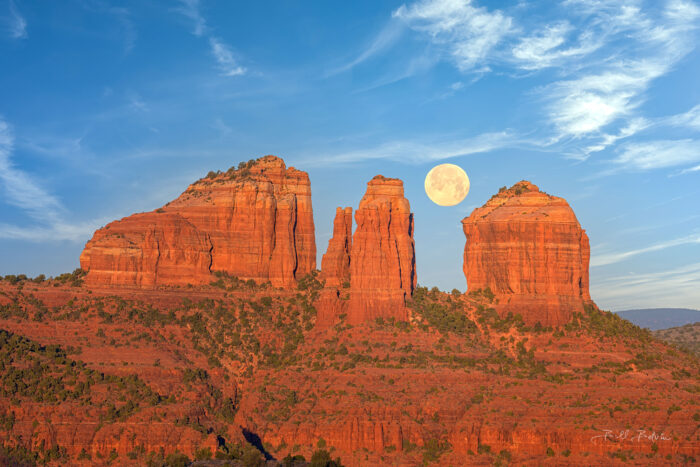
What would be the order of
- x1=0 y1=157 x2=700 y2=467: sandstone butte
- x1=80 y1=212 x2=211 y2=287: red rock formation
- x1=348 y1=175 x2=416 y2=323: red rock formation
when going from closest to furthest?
x1=0 y1=157 x2=700 y2=467: sandstone butte, x1=348 y1=175 x2=416 y2=323: red rock formation, x1=80 y1=212 x2=211 y2=287: red rock formation

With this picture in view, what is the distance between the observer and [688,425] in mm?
122125

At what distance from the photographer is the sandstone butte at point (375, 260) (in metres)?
150

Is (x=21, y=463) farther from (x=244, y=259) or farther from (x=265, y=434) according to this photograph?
(x=244, y=259)

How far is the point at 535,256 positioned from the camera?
153375mm

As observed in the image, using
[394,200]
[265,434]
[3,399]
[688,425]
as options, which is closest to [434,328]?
[394,200]

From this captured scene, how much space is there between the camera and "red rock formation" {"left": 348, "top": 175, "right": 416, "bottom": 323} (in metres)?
150

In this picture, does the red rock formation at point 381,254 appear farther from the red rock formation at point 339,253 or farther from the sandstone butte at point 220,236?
the sandstone butte at point 220,236

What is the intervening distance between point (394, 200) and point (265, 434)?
120 feet

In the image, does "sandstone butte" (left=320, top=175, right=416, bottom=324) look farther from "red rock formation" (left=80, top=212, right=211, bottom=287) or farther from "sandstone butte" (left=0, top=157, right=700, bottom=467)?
"red rock formation" (left=80, top=212, right=211, bottom=287)
